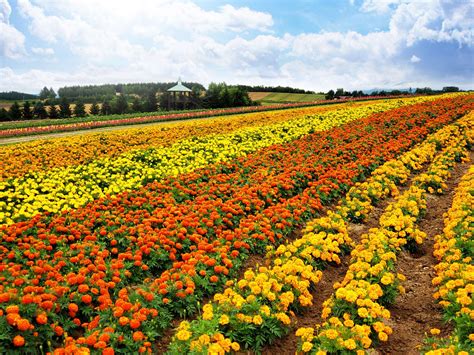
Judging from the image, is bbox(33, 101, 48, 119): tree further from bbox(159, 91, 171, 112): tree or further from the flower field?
the flower field

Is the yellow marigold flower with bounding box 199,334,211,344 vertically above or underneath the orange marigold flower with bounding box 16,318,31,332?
underneath

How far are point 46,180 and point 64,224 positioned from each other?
4150mm

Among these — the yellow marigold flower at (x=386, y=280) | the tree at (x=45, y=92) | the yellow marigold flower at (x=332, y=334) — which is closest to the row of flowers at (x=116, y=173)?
the yellow marigold flower at (x=332, y=334)

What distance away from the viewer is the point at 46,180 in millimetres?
13070

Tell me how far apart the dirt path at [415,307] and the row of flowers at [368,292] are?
0.66 ft

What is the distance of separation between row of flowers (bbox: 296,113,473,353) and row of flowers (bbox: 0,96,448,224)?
6876mm

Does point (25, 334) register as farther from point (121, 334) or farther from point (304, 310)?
point (304, 310)

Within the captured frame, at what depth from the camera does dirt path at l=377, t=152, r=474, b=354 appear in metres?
6.17

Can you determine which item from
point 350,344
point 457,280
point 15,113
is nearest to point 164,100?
point 15,113

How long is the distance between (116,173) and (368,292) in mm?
10251

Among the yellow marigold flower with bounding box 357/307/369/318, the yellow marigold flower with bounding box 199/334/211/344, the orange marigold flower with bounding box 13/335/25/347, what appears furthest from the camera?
the yellow marigold flower with bounding box 357/307/369/318

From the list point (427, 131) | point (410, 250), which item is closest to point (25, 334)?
point (410, 250)

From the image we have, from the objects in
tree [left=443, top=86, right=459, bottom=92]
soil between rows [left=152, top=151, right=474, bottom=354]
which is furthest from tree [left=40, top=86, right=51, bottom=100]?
soil between rows [left=152, top=151, right=474, bottom=354]

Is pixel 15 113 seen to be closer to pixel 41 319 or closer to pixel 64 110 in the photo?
pixel 64 110
